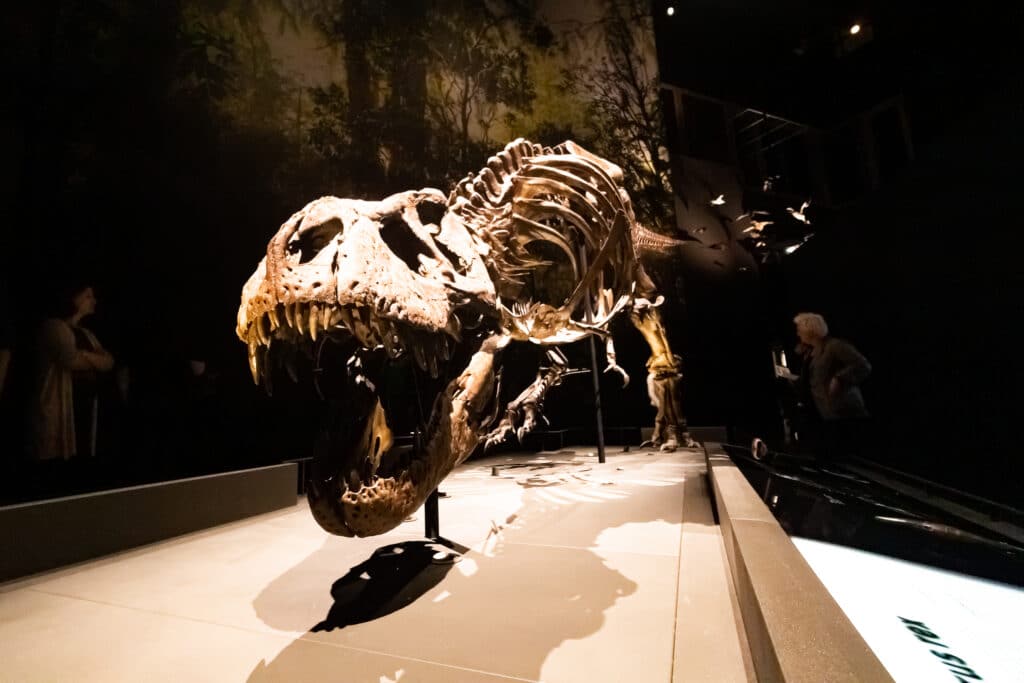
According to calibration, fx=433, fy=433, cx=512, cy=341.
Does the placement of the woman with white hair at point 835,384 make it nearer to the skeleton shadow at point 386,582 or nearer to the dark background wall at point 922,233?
the dark background wall at point 922,233

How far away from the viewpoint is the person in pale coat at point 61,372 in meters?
2.88

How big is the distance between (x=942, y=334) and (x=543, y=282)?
19.0ft

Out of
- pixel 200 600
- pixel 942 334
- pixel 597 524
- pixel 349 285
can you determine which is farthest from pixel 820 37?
pixel 200 600

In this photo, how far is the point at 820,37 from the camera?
560 cm

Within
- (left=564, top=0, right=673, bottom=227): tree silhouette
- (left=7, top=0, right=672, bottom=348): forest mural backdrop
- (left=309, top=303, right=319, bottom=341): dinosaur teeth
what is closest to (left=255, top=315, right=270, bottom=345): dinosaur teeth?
(left=309, top=303, right=319, bottom=341): dinosaur teeth

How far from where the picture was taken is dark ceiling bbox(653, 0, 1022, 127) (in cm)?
251

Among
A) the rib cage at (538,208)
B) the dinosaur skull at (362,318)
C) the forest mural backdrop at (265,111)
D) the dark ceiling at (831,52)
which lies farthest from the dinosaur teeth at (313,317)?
the dark ceiling at (831,52)

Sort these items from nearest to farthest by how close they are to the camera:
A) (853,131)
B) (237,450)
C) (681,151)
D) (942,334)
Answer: (942,334), (237,450), (853,131), (681,151)

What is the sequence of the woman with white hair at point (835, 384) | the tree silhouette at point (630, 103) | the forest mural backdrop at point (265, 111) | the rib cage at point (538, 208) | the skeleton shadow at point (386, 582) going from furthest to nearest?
the tree silhouette at point (630, 103)
the woman with white hair at point (835, 384)
the forest mural backdrop at point (265, 111)
the rib cage at point (538, 208)
the skeleton shadow at point (386, 582)

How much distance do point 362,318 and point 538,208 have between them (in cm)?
250

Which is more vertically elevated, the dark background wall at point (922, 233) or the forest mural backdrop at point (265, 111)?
the forest mural backdrop at point (265, 111)

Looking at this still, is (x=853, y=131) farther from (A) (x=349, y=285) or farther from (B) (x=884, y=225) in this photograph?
(A) (x=349, y=285)

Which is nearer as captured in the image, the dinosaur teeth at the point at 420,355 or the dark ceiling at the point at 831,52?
the dinosaur teeth at the point at 420,355

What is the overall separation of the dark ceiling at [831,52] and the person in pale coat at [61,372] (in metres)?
5.79
